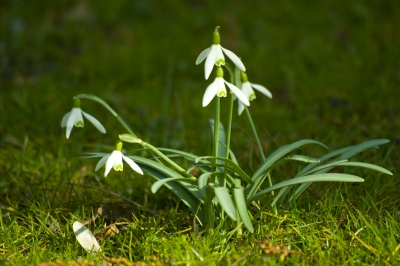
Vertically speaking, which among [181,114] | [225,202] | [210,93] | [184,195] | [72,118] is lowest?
[181,114]

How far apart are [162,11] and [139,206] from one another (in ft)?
10.8

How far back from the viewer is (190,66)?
414 centimetres

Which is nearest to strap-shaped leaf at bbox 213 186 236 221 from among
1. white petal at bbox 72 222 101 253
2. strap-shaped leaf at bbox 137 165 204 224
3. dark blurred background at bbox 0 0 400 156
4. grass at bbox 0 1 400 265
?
grass at bbox 0 1 400 265

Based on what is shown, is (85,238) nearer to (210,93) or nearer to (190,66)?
(210,93)

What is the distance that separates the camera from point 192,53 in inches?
168

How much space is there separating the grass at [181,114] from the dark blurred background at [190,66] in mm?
14

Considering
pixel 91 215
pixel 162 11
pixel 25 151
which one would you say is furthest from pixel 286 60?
pixel 91 215

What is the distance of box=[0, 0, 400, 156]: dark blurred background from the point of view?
313 cm

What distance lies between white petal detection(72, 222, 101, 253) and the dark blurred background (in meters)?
0.98

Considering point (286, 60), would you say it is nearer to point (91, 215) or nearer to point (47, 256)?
point (91, 215)

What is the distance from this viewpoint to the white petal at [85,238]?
177 cm

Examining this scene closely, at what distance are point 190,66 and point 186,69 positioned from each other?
0.06 meters

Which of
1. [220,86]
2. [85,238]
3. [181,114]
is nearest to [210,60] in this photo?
[220,86]

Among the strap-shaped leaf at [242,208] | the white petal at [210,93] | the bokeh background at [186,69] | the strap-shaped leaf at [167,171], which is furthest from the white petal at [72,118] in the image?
the bokeh background at [186,69]
